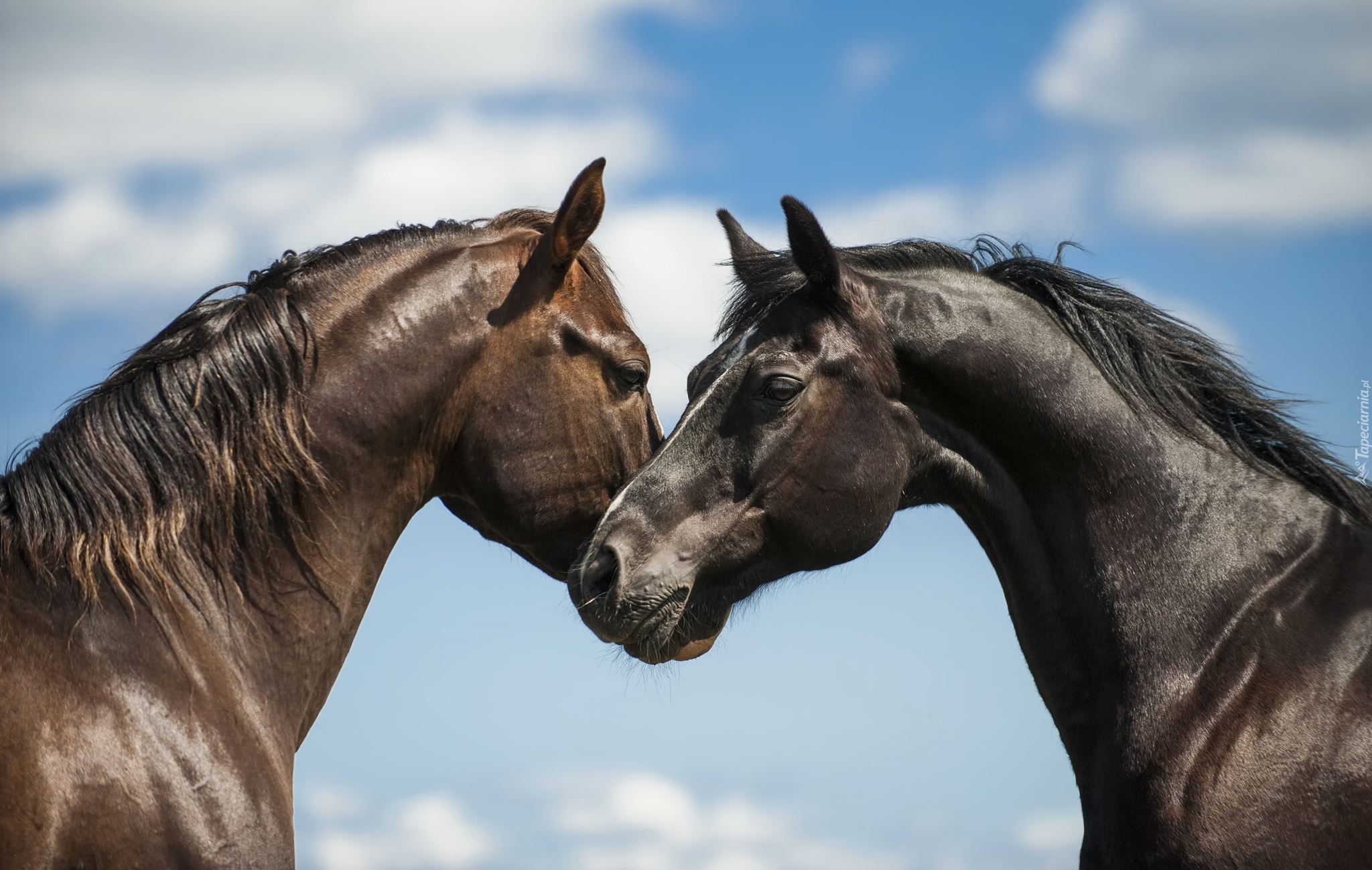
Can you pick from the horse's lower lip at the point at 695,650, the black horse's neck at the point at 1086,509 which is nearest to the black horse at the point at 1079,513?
the black horse's neck at the point at 1086,509

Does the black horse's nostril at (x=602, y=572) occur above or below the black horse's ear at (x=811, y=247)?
below

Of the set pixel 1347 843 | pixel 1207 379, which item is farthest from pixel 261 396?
pixel 1347 843

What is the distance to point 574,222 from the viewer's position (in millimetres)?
5258

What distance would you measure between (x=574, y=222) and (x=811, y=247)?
39.7 inches

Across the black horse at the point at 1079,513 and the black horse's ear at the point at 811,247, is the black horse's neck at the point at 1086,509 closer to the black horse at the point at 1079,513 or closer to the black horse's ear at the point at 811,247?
the black horse at the point at 1079,513

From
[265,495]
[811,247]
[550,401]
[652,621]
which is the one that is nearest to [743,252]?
[811,247]

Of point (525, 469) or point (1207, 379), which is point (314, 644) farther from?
point (1207, 379)

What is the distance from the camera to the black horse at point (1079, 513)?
166 inches

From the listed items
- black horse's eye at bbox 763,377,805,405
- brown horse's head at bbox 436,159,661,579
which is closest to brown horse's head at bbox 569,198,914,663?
black horse's eye at bbox 763,377,805,405

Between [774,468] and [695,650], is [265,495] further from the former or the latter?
[695,650]

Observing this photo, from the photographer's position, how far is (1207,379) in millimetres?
4926

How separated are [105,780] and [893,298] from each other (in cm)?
335

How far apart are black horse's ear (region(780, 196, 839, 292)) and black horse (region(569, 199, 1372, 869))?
0.01 meters

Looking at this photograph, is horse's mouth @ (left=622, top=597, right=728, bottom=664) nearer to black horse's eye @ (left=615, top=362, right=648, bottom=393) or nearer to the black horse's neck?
black horse's eye @ (left=615, top=362, right=648, bottom=393)
